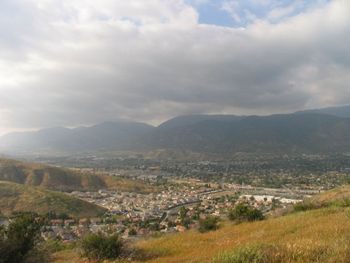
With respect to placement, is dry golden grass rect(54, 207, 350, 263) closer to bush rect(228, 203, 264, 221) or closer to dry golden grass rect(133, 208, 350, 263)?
dry golden grass rect(133, 208, 350, 263)

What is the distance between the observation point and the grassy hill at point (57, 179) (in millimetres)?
108438

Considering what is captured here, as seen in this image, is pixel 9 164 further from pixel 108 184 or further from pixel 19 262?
pixel 19 262

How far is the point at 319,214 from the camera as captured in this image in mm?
12883

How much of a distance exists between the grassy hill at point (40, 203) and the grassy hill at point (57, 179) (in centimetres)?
2907

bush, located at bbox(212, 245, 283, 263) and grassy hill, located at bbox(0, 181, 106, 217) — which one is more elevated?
bush, located at bbox(212, 245, 283, 263)

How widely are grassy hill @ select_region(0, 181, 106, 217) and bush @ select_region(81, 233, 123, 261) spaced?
6242 cm

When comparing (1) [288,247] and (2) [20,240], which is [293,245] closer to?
(1) [288,247]

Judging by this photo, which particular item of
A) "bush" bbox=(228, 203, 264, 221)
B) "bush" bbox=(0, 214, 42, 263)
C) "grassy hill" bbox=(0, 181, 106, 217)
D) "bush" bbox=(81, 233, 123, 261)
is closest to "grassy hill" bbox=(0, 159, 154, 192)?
"grassy hill" bbox=(0, 181, 106, 217)

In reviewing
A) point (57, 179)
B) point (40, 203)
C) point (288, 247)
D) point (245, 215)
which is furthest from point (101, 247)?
point (57, 179)

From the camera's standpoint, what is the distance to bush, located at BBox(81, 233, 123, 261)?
9.08 metres

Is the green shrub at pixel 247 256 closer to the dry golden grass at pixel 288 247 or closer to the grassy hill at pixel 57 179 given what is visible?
the dry golden grass at pixel 288 247

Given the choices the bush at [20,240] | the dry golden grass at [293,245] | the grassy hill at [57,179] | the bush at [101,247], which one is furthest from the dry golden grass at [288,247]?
the grassy hill at [57,179]

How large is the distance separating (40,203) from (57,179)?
4327cm

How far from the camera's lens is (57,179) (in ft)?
371
